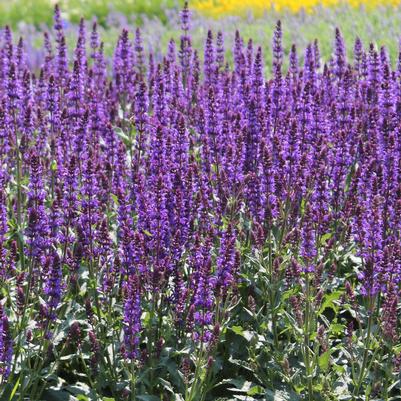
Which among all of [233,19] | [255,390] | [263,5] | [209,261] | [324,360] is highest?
[263,5]

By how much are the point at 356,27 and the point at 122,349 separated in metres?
15.1

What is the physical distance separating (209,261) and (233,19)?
18673 millimetres

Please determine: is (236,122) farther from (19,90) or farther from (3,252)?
(3,252)

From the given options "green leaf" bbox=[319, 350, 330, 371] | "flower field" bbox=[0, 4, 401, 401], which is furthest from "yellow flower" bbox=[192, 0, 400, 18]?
"green leaf" bbox=[319, 350, 330, 371]

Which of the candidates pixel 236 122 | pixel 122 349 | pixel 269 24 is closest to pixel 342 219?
pixel 236 122

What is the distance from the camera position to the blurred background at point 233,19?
17422mm

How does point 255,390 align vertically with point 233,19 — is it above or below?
below

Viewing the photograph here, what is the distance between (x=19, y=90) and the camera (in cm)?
684

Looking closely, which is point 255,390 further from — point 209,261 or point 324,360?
point 209,261

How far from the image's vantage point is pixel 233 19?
22.4 meters

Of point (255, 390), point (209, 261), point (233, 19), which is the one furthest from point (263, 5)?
point (209, 261)

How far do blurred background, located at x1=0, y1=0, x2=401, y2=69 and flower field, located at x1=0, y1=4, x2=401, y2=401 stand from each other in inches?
272

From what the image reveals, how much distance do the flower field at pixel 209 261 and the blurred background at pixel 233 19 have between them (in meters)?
6.92

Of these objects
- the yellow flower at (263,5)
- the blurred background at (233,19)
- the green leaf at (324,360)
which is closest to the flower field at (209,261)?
the green leaf at (324,360)
